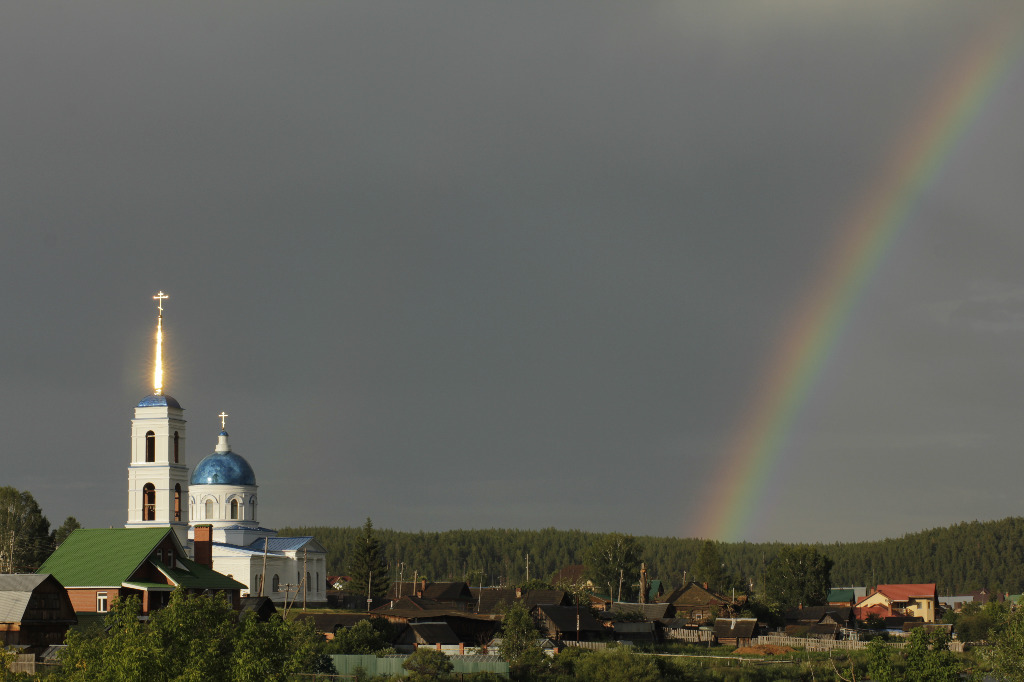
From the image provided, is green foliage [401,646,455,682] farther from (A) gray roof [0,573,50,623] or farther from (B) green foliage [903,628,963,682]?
(B) green foliage [903,628,963,682]

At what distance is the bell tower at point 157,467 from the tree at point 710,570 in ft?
242

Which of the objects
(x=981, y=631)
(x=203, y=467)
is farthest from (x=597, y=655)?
(x=981, y=631)

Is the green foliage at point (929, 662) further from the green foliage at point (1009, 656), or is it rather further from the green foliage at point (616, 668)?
the green foliage at point (616, 668)

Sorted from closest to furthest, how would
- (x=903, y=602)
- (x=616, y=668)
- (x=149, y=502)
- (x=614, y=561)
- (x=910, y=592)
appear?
(x=616, y=668) < (x=149, y=502) < (x=614, y=561) < (x=903, y=602) < (x=910, y=592)

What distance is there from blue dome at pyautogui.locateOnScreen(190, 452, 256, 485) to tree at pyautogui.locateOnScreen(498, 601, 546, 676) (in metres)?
36.5

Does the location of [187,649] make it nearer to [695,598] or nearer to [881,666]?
[881,666]

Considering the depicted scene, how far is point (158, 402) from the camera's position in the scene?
85.2 metres

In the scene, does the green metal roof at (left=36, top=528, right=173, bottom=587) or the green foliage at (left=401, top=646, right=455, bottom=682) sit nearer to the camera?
the green foliage at (left=401, top=646, right=455, bottom=682)

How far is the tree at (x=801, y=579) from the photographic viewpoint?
5389 inches

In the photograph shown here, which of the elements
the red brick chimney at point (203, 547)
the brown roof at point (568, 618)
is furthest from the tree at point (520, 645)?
the red brick chimney at point (203, 547)

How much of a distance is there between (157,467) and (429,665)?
3432 cm

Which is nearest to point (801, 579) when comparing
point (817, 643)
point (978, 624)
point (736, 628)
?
point (978, 624)

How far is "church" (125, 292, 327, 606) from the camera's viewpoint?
84.6 metres

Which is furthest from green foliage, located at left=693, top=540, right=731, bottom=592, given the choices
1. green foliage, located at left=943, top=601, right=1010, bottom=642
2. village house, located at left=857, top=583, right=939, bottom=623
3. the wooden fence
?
the wooden fence
